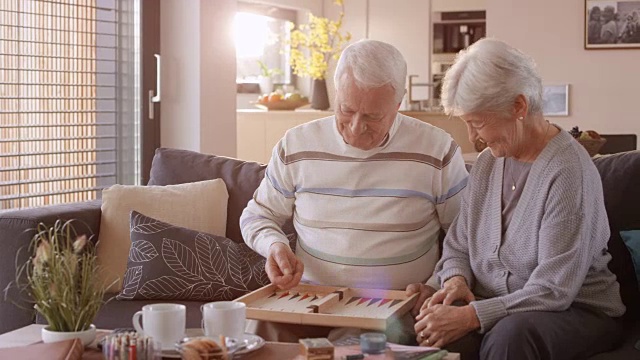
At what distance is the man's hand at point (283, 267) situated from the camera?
2516 mm

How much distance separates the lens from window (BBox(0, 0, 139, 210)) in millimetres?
4402

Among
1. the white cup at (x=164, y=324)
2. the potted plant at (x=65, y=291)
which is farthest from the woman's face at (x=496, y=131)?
the potted plant at (x=65, y=291)

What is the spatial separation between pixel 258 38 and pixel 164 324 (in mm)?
7805

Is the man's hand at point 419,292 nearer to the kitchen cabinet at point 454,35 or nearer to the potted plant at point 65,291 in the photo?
the potted plant at point 65,291

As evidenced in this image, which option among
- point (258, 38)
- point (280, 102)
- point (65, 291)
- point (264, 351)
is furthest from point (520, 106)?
point (258, 38)

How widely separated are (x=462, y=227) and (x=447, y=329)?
398 mm

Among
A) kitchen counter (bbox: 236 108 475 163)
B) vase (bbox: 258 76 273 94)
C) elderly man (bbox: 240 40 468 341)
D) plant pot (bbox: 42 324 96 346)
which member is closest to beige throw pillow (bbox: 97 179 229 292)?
elderly man (bbox: 240 40 468 341)

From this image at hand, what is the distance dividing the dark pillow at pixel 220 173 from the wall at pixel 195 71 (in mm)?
1713

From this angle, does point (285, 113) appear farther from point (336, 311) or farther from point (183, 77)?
point (336, 311)

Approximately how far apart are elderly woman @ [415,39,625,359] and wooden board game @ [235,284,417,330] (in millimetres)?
101

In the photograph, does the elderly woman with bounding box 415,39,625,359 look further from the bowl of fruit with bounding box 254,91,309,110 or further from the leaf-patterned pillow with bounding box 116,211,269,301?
the bowl of fruit with bounding box 254,91,309,110

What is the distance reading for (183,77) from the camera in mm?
5207

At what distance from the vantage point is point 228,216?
335cm

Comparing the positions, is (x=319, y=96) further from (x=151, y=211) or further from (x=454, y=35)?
(x=151, y=211)
